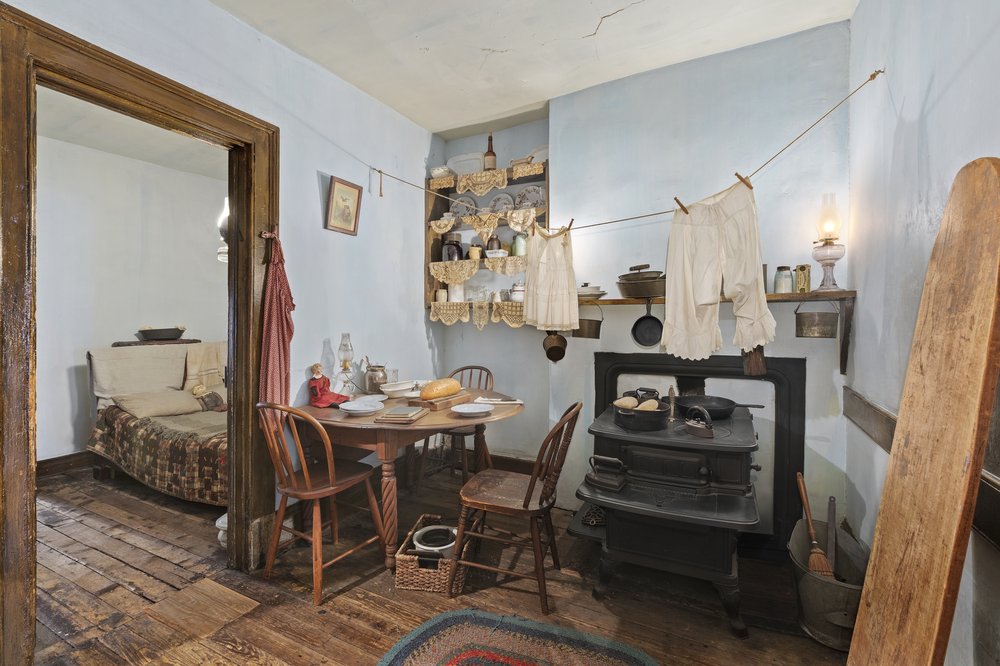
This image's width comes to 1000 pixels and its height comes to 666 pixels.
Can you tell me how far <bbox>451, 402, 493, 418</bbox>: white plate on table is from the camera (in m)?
2.32

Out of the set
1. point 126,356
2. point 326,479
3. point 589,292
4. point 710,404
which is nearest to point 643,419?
point 710,404

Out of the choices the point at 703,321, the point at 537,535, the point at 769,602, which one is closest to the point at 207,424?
the point at 537,535

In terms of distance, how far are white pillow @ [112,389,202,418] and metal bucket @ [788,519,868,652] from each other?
14.6 ft

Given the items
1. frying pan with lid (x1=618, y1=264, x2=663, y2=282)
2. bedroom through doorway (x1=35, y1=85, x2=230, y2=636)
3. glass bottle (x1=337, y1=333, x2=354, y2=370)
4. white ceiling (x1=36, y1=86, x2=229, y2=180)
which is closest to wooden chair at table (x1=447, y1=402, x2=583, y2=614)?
frying pan with lid (x1=618, y1=264, x2=663, y2=282)

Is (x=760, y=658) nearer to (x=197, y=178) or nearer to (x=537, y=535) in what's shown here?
(x=537, y=535)

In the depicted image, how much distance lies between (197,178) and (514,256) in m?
3.79

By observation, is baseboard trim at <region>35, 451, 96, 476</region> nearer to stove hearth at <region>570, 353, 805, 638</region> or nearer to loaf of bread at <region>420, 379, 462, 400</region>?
loaf of bread at <region>420, 379, 462, 400</region>

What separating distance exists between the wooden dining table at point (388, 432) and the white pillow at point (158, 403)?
214 centimetres

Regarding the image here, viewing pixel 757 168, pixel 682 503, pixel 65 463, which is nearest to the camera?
pixel 682 503

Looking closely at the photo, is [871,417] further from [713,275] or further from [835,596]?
[713,275]

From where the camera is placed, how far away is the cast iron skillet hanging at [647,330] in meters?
2.84

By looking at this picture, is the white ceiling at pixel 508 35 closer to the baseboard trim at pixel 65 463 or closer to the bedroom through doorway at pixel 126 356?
the bedroom through doorway at pixel 126 356

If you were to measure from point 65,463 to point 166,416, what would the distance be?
106 cm

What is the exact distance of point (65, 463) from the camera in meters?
3.82
